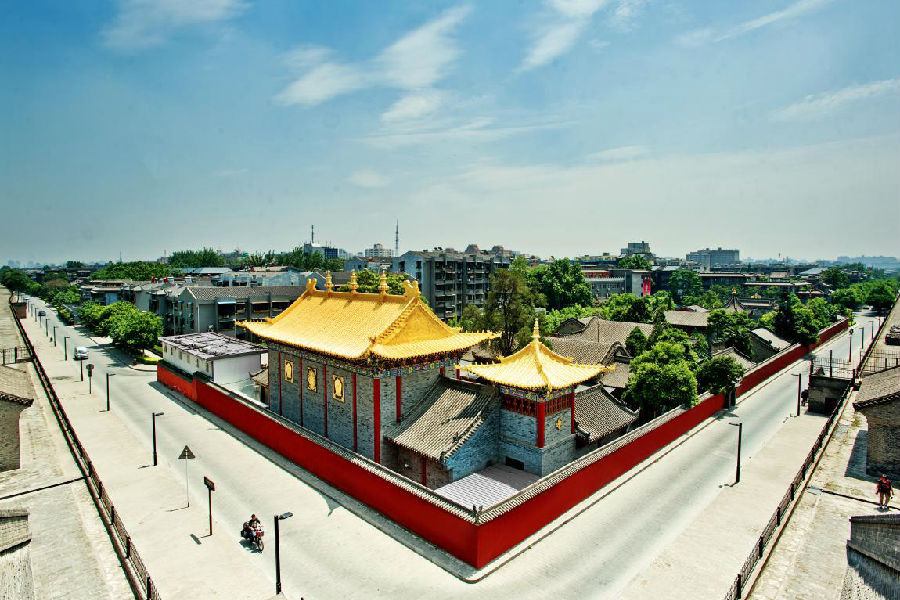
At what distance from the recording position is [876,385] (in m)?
26.2

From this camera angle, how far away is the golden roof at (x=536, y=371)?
2177 cm

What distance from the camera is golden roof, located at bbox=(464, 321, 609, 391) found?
21766 mm

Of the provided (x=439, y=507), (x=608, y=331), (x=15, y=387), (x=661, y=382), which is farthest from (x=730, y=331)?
(x=15, y=387)

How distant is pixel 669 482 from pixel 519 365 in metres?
9.49

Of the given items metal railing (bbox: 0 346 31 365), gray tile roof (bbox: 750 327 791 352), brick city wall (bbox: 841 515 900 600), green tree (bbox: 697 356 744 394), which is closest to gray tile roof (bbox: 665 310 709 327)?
gray tile roof (bbox: 750 327 791 352)

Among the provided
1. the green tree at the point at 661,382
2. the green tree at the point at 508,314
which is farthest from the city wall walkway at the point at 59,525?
the green tree at the point at 508,314

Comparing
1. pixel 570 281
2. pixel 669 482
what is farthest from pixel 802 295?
pixel 669 482

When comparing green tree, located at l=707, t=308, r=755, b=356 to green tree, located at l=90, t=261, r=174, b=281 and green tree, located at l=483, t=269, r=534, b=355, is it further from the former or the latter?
green tree, located at l=90, t=261, r=174, b=281

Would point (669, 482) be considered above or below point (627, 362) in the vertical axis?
below

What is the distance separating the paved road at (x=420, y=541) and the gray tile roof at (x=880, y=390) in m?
6.20

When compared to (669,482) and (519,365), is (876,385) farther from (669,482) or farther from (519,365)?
(519,365)

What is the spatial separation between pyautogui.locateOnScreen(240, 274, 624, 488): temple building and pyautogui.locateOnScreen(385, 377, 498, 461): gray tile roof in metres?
0.05

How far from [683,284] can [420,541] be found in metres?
133

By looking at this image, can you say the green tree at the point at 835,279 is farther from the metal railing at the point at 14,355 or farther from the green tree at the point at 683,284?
the metal railing at the point at 14,355
